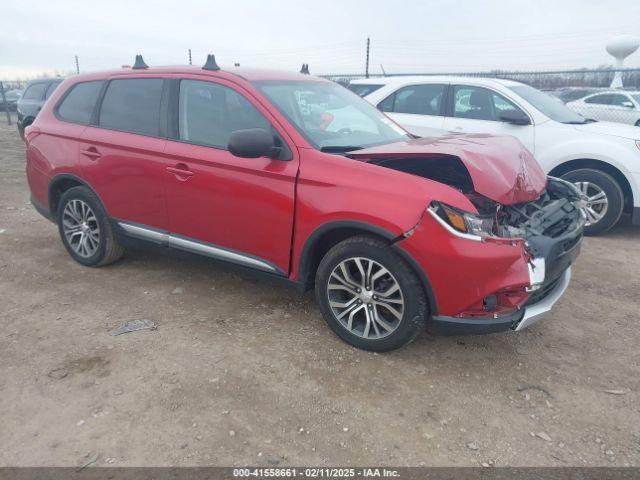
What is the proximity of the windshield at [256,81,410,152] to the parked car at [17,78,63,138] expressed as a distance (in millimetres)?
10374

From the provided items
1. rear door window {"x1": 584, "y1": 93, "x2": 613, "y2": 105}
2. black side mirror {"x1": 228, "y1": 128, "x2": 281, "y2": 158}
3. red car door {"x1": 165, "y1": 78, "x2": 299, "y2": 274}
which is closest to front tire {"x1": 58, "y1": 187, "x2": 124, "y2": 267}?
red car door {"x1": 165, "y1": 78, "x2": 299, "y2": 274}

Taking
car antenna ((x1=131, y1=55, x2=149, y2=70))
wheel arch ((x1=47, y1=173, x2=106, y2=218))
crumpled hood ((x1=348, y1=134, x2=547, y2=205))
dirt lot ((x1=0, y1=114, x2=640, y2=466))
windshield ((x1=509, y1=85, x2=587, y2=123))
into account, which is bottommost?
dirt lot ((x1=0, y1=114, x2=640, y2=466))

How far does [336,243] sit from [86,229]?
8.41ft

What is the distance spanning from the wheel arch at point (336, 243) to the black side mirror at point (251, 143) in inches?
24.6

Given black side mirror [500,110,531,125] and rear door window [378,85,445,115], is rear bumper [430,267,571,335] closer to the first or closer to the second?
black side mirror [500,110,531,125]

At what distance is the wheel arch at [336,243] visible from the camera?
9.55ft

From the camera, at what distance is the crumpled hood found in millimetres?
3059

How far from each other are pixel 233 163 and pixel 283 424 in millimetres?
1779

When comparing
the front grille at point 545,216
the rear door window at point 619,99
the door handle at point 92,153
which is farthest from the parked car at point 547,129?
the rear door window at point 619,99

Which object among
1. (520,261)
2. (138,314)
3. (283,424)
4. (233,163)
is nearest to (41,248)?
(138,314)

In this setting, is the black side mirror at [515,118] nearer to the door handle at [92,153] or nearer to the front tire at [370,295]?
the front tire at [370,295]

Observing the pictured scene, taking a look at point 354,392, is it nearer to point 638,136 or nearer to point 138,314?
point 138,314

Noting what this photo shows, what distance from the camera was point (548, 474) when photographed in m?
2.31

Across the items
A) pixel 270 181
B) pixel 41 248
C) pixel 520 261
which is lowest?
pixel 41 248
